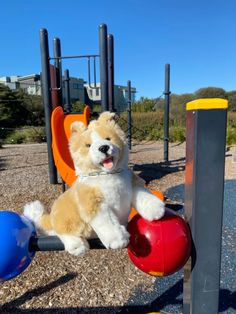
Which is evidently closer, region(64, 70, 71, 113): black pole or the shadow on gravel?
region(64, 70, 71, 113): black pole

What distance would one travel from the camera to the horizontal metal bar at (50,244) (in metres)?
1.00

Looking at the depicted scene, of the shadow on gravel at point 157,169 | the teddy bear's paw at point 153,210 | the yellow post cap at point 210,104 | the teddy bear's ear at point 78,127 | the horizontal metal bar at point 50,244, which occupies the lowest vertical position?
the shadow on gravel at point 157,169

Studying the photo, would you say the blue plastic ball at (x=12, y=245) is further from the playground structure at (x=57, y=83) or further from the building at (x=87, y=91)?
the building at (x=87, y=91)

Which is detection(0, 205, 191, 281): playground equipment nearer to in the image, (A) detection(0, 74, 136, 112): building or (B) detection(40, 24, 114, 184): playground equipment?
(B) detection(40, 24, 114, 184): playground equipment

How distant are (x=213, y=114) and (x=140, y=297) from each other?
5.61ft

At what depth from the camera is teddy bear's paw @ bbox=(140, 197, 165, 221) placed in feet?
3.23

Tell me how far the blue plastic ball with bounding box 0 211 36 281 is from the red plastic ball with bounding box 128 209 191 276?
38 centimetres

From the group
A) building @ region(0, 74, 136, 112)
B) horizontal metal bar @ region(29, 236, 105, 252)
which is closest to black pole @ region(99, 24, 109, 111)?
building @ region(0, 74, 136, 112)

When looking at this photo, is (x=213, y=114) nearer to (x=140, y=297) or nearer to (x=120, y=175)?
(x=120, y=175)

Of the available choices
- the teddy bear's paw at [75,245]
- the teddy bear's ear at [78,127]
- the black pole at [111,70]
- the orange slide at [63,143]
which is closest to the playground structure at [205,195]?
the teddy bear's paw at [75,245]

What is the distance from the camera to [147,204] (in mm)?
1027

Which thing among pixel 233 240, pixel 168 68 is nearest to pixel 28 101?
pixel 168 68

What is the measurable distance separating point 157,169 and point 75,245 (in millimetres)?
5697

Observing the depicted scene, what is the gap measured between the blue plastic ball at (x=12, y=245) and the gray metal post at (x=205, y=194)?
0.58 meters
